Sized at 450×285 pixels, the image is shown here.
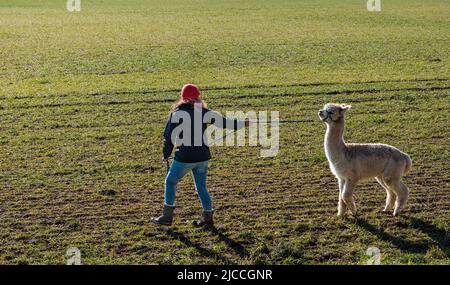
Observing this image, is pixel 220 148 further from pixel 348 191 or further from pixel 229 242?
pixel 229 242

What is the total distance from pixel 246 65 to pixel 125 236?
53.0ft

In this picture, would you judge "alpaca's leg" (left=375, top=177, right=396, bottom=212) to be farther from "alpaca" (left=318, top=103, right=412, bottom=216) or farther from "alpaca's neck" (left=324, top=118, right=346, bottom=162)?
"alpaca's neck" (left=324, top=118, right=346, bottom=162)

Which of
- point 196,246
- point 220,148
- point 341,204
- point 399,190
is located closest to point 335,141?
point 341,204

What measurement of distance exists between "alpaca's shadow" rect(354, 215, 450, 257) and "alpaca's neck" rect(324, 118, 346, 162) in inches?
40.8

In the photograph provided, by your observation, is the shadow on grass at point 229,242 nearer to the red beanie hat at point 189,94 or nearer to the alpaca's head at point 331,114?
the red beanie hat at point 189,94

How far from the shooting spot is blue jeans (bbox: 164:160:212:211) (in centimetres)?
994

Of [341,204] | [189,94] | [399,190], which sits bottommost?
[341,204]

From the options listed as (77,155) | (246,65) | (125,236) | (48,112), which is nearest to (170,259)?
(125,236)

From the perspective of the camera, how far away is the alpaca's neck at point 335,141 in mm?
10234

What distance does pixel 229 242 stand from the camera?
31.6 ft

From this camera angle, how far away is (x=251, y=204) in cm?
1120

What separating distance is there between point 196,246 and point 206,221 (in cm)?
84

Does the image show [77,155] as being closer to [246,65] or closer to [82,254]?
[82,254]

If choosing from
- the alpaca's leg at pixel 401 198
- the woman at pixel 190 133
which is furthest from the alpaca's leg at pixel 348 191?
the woman at pixel 190 133
